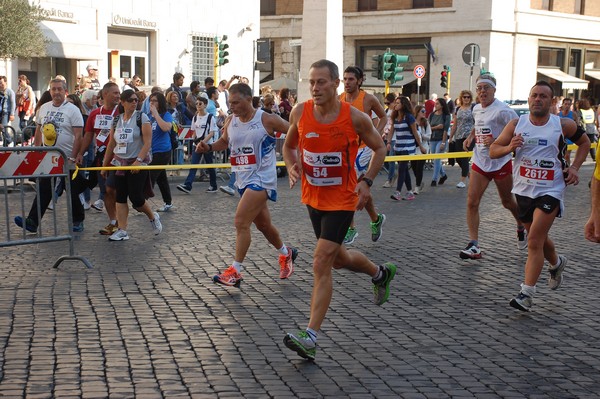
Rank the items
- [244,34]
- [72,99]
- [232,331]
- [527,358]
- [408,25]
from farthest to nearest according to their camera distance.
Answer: [408,25] < [244,34] < [72,99] < [232,331] < [527,358]

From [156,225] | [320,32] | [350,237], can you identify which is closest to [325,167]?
[350,237]

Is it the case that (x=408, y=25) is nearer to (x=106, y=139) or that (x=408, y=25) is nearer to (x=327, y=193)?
(x=106, y=139)

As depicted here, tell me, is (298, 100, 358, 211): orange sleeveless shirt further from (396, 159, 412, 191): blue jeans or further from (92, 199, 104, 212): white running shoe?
(396, 159, 412, 191): blue jeans

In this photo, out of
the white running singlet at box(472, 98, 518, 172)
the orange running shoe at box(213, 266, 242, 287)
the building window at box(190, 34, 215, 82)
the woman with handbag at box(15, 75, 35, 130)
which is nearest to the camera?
the orange running shoe at box(213, 266, 242, 287)

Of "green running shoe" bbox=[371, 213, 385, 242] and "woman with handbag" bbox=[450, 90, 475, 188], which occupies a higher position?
"woman with handbag" bbox=[450, 90, 475, 188]

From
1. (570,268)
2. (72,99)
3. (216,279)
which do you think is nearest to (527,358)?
(216,279)

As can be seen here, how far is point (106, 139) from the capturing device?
12.3 meters

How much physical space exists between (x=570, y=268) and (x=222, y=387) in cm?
529

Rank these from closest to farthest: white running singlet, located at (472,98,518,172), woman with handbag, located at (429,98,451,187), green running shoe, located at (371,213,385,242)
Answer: white running singlet, located at (472,98,518,172) → green running shoe, located at (371,213,385,242) → woman with handbag, located at (429,98,451,187)

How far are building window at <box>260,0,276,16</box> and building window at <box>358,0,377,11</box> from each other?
5.80 metres

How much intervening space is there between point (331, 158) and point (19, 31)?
2315cm

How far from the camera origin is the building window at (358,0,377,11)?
174 ft

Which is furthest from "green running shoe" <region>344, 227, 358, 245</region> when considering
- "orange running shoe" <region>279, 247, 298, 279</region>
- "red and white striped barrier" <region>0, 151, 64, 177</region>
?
"red and white striped barrier" <region>0, 151, 64, 177</region>

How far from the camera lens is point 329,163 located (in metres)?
6.53
